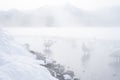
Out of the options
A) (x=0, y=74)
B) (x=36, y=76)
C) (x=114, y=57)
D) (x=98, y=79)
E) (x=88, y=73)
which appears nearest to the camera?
(x=0, y=74)

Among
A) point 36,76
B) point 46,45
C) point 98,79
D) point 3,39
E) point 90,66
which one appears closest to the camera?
point 36,76

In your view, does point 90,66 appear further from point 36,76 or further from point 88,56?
point 36,76

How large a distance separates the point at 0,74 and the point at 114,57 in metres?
23.4

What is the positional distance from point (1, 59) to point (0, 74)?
2437 millimetres

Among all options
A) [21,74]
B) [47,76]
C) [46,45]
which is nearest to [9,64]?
[21,74]

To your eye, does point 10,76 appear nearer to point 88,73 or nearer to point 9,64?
point 9,64

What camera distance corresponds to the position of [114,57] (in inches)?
1184

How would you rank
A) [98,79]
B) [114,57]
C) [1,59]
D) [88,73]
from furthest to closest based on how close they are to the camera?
[114,57] < [88,73] < [98,79] < [1,59]

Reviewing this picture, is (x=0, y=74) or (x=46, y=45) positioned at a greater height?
(x=0, y=74)

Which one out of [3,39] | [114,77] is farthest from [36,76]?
[114,77]

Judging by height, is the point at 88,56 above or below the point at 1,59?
below

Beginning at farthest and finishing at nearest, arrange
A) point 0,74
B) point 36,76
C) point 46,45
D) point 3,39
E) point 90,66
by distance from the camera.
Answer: point 46,45
point 90,66
point 3,39
point 36,76
point 0,74

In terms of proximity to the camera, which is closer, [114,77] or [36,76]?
[36,76]

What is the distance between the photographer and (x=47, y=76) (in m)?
10.7
